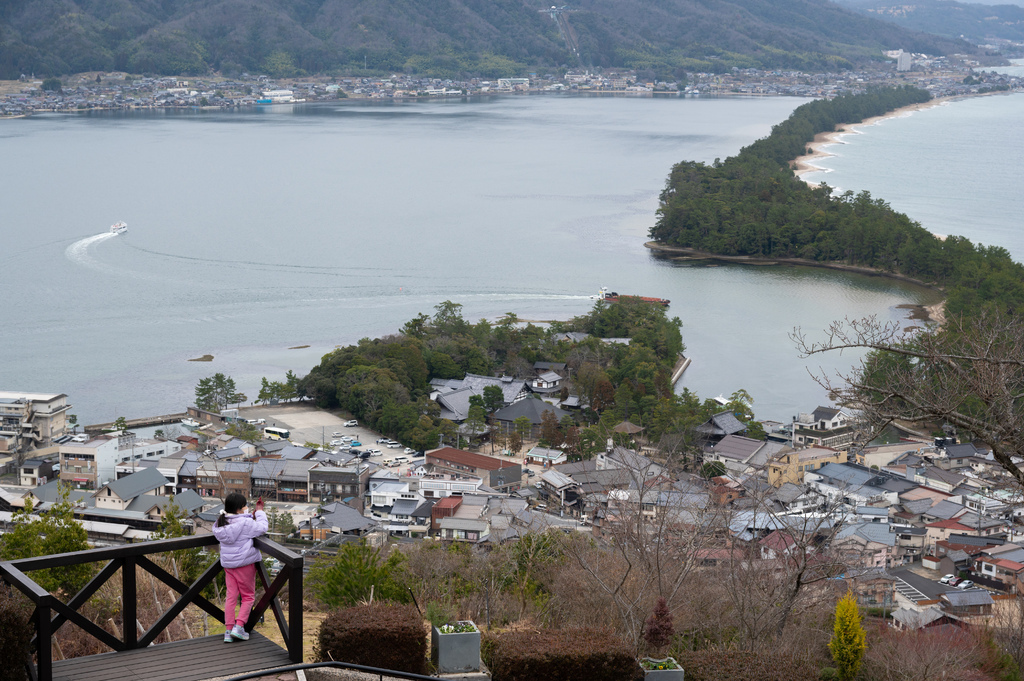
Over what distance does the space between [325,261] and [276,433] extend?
27.2 ft

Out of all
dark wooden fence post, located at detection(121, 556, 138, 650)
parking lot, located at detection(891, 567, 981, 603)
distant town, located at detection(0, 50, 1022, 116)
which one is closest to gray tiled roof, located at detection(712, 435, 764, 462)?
parking lot, located at detection(891, 567, 981, 603)

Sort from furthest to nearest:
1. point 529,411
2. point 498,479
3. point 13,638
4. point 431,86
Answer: point 431,86 → point 529,411 → point 498,479 → point 13,638

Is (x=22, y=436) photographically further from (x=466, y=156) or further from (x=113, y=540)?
(x=466, y=156)

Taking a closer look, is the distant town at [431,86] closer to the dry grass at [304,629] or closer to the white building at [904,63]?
the white building at [904,63]

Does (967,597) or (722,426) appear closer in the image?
(967,597)

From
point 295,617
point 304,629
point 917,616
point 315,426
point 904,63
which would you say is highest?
point 904,63

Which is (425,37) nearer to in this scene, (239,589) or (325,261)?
(325,261)

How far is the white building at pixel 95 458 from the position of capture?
909cm

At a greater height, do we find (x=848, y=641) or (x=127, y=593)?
(x=127, y=593)

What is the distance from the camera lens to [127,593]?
1874mm

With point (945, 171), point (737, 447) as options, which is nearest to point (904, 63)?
point (945, 171)

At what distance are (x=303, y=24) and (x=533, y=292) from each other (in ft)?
168

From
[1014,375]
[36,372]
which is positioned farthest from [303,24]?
[1014,375]

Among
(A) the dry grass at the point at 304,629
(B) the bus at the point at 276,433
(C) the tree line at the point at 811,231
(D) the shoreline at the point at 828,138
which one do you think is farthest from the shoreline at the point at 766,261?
(A) the dry grass at the point at 304,629
